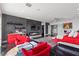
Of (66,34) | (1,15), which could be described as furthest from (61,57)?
(1,15)

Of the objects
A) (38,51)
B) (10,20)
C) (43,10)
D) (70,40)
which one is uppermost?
(43,10)

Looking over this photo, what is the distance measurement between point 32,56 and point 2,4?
1.45m

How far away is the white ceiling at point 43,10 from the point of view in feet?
9.34

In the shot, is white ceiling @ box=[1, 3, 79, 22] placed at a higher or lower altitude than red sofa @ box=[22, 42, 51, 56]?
higher

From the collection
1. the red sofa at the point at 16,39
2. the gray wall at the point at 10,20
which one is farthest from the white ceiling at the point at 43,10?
the red sofa at the point at 16,39

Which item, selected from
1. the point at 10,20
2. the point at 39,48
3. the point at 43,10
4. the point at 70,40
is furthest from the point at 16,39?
the point at 70,40

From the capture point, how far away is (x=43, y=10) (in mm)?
2936

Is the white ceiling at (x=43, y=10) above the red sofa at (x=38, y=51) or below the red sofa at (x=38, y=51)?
above

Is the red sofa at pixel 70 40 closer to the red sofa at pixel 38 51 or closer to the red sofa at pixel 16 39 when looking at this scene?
the red sofa at pixel 38 51

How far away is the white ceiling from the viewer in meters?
2.85

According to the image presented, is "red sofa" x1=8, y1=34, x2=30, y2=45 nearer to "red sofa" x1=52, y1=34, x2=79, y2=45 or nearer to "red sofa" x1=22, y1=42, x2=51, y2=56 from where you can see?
"red sofa" x1=22, y1=42, x2=51, y2=56

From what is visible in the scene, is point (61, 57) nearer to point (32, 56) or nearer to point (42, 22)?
point (32, 56)

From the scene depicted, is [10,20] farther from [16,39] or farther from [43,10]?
[43,10]

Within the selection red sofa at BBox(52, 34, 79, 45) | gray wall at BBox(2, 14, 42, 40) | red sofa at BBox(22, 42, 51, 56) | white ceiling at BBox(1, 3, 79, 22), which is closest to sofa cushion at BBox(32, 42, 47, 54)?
red sofa at BBox(22, 42, 51, 56)
